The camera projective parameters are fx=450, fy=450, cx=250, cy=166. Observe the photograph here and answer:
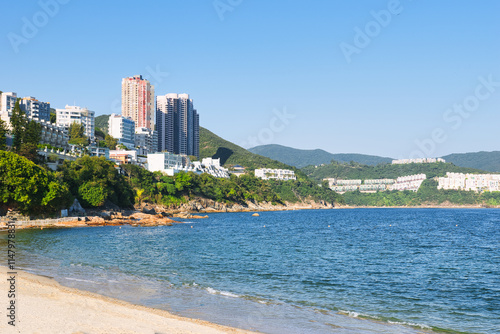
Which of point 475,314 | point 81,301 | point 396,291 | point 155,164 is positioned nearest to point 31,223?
point 81,301

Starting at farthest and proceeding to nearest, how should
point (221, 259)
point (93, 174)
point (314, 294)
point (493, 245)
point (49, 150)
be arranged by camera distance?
1. point (49, 150)
2. point (93, 174)
3. point (493, 245)
4. point (221, 259)
5. point (314, 294)

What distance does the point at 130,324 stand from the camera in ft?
48.0

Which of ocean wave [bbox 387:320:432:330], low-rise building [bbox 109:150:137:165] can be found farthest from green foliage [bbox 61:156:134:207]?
ocean wave [bbox 387:320:432:330]

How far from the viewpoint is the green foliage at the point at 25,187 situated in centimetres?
5653

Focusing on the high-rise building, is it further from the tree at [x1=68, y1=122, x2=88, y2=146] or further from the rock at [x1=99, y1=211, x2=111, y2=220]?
the rock at [x1=99, y1=211, x2=111, y2=220]

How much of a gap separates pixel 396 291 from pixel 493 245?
30.3 metres

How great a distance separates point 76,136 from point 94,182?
7745 cm

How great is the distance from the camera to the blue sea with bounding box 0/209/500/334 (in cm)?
1792

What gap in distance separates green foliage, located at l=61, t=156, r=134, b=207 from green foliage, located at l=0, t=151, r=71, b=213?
13865 mm

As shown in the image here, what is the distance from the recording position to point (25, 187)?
57.3m

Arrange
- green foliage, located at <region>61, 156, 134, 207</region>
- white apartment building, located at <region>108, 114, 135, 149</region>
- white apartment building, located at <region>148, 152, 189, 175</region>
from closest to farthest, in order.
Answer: green foliage, located at <region>61, 156, 134, 207</region>
white apartment building, located at <region>148, 152, 189, 175</region>
white apartment building, located at <region>108, 114, 135, 149</region>

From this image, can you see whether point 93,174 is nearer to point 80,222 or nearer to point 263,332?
point 80,222

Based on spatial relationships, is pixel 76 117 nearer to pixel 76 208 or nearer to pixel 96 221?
pixel 76 208

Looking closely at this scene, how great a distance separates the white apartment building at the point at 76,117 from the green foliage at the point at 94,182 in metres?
82.9
